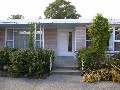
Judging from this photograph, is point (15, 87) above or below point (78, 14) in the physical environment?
below

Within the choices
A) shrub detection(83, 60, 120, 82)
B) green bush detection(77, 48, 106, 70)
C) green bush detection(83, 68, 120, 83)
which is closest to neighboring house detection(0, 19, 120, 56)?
green bush detection(77, 48, 106, 70)

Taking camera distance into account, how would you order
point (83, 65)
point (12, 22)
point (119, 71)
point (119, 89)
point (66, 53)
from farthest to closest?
1. point (66, 53)
2. point (12, 22)
3. point (83, 65)
4. point (119, 71)
5. point (119, 89)

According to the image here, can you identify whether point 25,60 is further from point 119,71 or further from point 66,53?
point 66,53

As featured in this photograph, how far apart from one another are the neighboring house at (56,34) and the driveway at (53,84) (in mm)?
5406

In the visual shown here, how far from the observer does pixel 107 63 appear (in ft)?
45.3

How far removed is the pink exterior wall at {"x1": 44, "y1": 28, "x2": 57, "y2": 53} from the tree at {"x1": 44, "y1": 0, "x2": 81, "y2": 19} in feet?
104

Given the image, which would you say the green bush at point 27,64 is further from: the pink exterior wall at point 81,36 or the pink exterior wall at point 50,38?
the pink exterior wall at point 50,38

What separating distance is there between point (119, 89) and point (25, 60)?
5.00 metres

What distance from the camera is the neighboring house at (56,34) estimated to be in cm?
1761

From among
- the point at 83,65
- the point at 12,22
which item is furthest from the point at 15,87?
the point at 12,22

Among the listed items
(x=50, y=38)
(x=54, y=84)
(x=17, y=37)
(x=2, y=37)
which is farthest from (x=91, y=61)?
(x=2, y=37)

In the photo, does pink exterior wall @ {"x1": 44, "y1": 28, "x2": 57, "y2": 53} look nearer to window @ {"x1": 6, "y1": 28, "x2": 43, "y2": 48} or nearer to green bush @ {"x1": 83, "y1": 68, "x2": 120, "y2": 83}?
window @ {"x1": 6, "y1": 28, "x2": 43, "y2": 48}

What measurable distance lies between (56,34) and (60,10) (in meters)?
33.8

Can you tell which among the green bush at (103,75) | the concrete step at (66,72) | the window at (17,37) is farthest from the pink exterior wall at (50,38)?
the green bush at (103,75)
